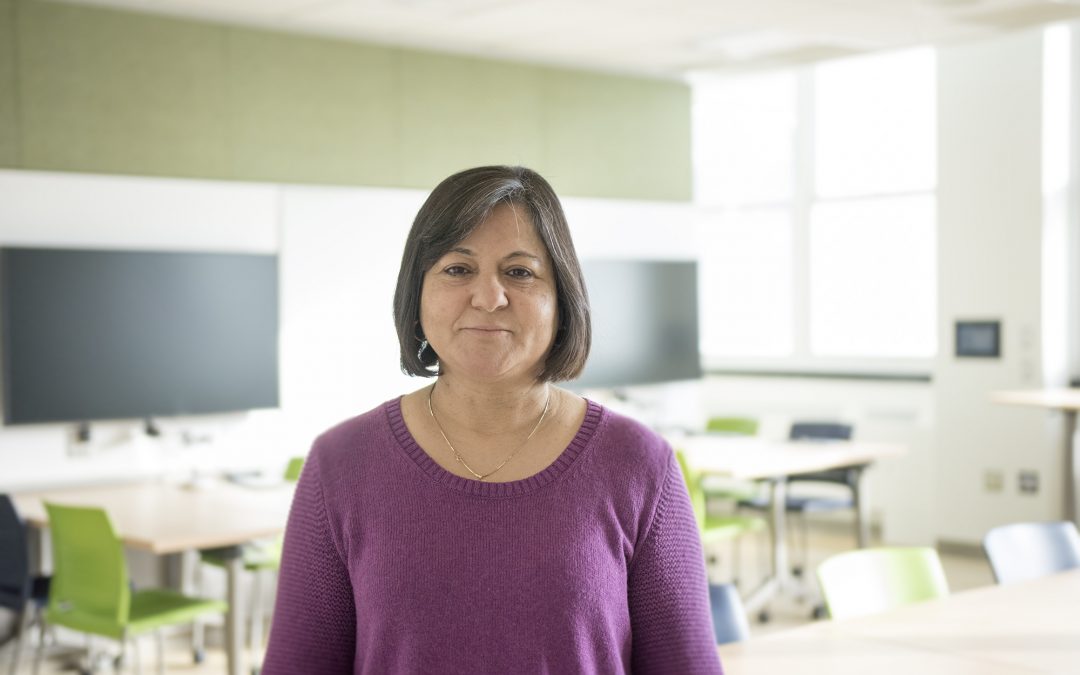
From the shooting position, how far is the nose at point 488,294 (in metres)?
1.62

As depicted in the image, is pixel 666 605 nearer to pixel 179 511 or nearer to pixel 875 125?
pixel 179 511

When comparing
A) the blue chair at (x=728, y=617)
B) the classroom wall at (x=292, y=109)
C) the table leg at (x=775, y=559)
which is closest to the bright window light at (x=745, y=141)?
the classroom wall at (x=292, y=109)

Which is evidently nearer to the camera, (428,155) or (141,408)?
(141,408)

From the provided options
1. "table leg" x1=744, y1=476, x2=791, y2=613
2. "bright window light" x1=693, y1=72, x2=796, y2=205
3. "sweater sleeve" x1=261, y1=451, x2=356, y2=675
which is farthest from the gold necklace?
"bright window light" x1=693, y1=72, x2=796, y2=205

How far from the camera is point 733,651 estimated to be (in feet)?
9.93

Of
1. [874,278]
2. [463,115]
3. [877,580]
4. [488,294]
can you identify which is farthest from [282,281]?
[488,294]

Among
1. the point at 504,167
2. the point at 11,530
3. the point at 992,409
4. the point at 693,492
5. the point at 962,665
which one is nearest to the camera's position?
the point at 504,167

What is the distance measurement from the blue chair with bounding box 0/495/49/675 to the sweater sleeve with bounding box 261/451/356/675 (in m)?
3.66

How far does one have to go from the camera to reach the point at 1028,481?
8086mm

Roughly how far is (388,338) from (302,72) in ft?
4.89

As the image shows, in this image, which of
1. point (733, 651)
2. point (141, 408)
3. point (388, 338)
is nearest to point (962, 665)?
point (733, 651)

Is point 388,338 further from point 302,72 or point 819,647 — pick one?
point 819,647

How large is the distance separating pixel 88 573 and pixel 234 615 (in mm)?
544

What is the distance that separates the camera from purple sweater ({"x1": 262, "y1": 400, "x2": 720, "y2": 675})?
1602 mm
